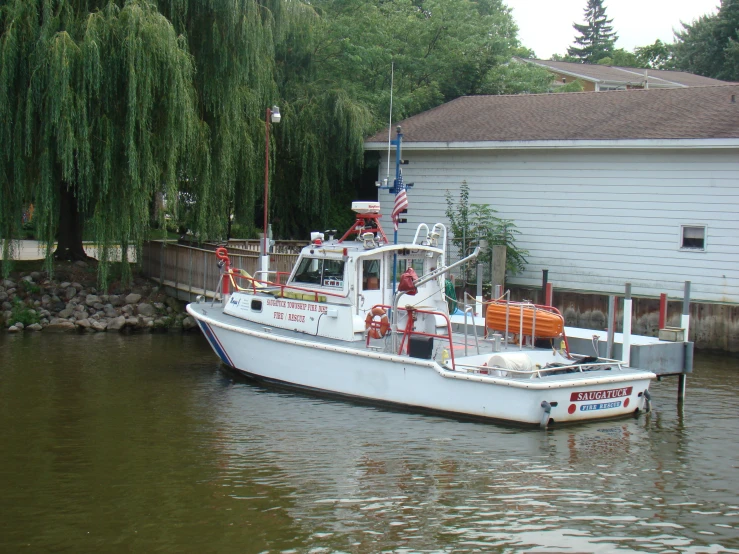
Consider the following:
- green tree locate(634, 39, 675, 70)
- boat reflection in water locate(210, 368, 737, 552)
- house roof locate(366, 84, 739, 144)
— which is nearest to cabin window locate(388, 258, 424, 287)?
boat reflection in water locate(210, 368, 737, 552)

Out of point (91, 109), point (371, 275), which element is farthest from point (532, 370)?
point (91, 109)

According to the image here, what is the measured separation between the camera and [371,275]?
15141 mm

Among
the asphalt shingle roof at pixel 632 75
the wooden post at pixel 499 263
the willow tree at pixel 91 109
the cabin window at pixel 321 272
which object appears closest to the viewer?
the cabin window at pixel 321 272

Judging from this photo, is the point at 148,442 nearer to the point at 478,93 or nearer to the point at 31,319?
the point at 31,319

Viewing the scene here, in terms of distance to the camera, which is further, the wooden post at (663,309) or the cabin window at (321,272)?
the cabin window at (321,272)

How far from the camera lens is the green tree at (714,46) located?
1994 inches

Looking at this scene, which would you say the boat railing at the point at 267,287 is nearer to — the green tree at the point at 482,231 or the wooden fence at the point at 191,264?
the wooden fence at the point at 191,264

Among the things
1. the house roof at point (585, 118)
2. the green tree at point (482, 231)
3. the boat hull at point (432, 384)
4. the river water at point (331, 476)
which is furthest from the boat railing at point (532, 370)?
the green tree at point (482, 231)

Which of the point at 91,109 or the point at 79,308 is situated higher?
the point at 91,109

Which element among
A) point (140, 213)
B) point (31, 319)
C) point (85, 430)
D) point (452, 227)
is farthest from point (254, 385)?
point (452, 227)

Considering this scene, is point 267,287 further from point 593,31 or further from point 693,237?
point 593,31

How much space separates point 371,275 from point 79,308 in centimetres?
926

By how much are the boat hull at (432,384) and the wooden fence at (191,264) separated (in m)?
5.44

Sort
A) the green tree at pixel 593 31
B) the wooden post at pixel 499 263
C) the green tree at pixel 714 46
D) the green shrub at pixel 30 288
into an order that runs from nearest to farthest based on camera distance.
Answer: the wooden post at pixel 499 263, the green shrub at pixel 30 288, the green tree at pixel 714 46, the green tree at pixel 593 31
